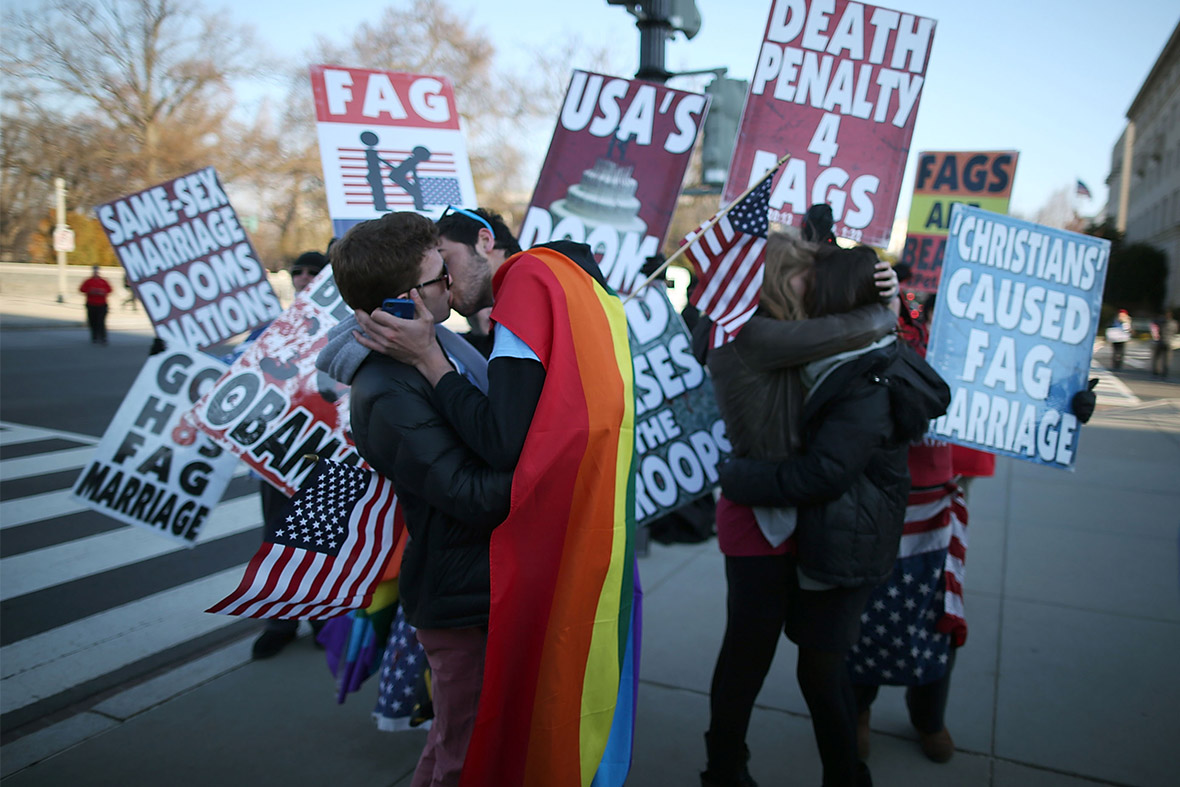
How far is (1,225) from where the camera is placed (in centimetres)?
3152

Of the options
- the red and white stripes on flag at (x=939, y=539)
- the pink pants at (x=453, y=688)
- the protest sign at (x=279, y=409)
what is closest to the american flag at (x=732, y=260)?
the red and white stripes on flag at (x=939, y=539)

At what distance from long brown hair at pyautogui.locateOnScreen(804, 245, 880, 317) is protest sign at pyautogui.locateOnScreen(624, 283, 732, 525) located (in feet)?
3.59

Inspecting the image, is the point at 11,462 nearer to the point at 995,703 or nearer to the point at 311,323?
the point at 311,323

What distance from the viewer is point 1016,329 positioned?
3244 mm

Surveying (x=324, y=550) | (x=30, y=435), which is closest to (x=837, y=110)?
(x=324, y=550)

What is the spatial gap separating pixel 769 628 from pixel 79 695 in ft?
10.0

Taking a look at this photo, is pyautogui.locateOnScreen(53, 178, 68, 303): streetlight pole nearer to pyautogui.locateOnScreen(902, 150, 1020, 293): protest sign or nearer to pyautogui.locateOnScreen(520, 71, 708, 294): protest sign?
pyautogui.locateOnScreen(902, 150, 1020, 293): protest sign

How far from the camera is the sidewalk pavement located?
3035 millimetres

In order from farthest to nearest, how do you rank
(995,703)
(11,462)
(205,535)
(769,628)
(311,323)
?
1. (11,462)
2. (205,535)
3. (995,703)
4. (311,323)
5. (769,628)

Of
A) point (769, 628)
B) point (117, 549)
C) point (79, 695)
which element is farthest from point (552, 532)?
point (117, 549)

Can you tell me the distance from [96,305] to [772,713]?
20.3 m

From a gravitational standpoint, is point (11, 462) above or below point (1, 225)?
below

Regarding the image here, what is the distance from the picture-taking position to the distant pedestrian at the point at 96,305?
1925 cm

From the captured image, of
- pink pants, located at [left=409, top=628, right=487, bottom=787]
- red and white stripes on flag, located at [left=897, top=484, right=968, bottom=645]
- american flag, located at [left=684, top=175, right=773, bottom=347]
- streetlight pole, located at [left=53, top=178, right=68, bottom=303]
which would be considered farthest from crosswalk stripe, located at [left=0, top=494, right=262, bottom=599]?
streetlight pole, located at [left=53, top=178, right=68, bottom=303]
